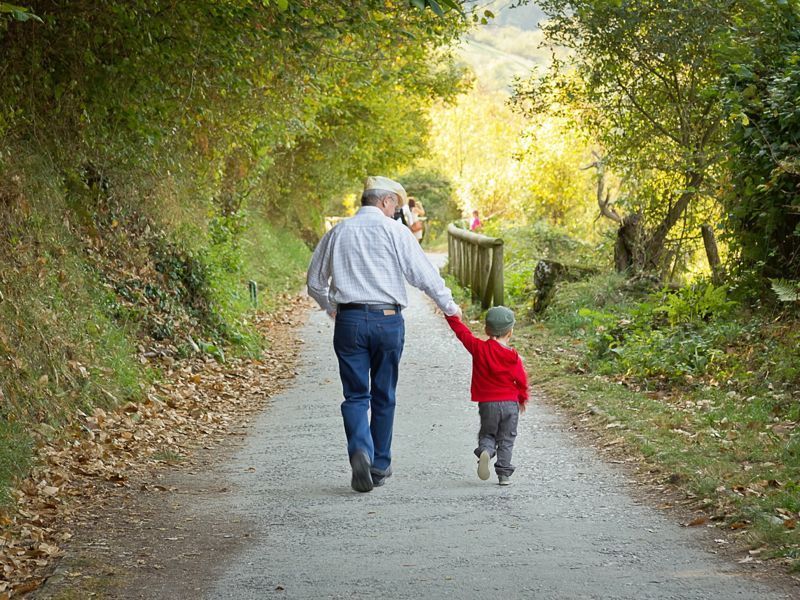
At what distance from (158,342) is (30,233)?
2.43 m

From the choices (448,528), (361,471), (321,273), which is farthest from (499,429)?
(321,273)

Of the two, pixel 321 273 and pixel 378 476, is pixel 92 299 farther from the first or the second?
pixel 378 476

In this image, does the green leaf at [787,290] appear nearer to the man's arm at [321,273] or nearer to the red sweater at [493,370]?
the red sweater at [493,370]

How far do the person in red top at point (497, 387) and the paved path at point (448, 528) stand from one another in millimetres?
210

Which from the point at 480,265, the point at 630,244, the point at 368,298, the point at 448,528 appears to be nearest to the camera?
the point at 448,528

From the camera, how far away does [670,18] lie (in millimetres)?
13805

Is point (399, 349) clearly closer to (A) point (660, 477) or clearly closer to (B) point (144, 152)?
(A) point (660, 477)

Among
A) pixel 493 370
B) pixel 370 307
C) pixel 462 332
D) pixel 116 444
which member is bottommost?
pixel 116 444

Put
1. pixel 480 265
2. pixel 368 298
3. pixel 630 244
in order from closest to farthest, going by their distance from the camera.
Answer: pixel 368 298 < pixel 630 244 < pixel 480 265

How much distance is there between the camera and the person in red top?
23.1 feet

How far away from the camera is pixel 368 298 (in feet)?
22.5

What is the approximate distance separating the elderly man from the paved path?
502mm

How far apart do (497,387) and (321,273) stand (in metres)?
1.39

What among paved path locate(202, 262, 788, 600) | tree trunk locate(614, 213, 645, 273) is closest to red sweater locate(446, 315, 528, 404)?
paved path locate(202, 262, 788, 600)
